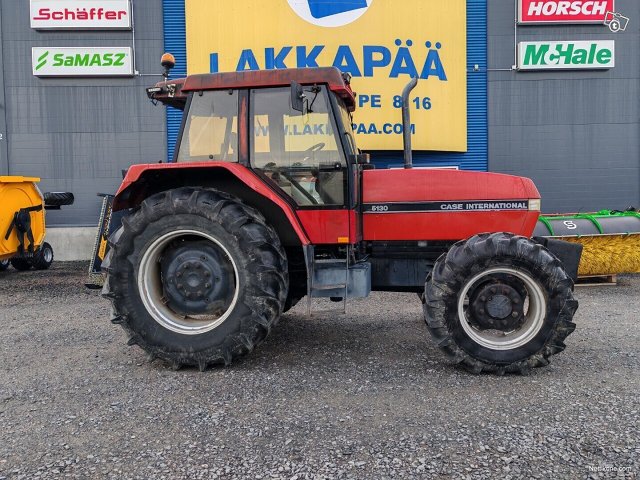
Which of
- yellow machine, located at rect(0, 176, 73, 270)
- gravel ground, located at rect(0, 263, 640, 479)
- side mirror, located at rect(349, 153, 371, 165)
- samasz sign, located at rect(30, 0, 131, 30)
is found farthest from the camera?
samasz sign, located at rect(30, 0, 131, 30)

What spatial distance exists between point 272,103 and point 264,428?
8.06ft

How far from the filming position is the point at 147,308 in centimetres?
385

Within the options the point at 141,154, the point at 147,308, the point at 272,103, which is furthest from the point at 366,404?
the point at 141,154

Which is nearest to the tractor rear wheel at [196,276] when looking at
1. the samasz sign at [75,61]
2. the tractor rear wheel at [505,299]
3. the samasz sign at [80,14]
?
the tractor rear wheel at [505,299]

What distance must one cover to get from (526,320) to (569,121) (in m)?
8.52

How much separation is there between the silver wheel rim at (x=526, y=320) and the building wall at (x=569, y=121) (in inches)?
305

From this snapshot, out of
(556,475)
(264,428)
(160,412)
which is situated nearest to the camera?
(556,475)

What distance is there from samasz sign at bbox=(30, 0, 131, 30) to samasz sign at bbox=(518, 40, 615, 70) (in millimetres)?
8394

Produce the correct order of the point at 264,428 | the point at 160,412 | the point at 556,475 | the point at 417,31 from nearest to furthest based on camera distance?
the point at 556,475 → the point at 264,428 → the point at 160,412 → the point at 417,31

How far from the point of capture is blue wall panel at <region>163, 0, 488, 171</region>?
10.5 meters

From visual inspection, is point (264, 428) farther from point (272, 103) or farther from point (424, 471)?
point (272, 103)

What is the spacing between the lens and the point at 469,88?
10.7 metres

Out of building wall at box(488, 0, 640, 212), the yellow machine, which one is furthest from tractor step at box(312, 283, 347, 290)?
building wall at box(488, 0, 640, 212)

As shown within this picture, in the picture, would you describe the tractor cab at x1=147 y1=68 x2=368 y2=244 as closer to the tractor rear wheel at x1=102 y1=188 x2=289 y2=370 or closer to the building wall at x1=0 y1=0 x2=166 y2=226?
the tractor rear wheel at x1=102 y1=188 x2=289 y2=370
